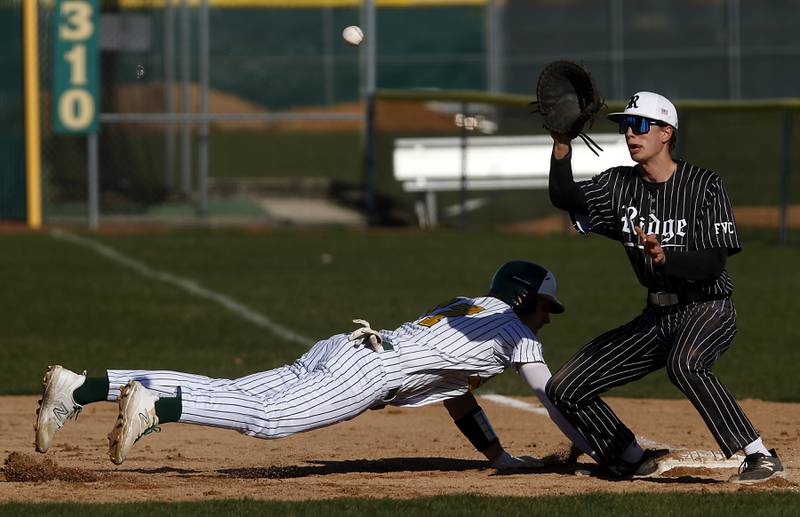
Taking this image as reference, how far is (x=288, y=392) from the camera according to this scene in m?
6.06

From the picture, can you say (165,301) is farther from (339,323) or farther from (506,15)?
(506,15)

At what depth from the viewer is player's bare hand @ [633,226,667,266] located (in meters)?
5.86

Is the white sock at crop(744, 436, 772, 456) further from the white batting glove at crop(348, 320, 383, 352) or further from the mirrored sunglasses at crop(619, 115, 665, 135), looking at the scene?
the white batting glove at crop(348, 320, 383, 352)

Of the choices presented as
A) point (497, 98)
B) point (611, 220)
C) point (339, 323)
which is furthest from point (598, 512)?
point (497, 98)

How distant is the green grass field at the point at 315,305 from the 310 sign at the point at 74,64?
1774mm

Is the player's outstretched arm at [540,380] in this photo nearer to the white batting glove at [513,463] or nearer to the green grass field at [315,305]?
the white batting glove at [513,463]

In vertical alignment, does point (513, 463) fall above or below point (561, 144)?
below

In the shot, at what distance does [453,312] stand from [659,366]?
3.10ft

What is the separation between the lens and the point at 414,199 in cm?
2041

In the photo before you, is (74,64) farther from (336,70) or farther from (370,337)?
(370,337)

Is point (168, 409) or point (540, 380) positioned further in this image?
point (540, 380)

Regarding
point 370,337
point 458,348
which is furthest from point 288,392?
point 458,348

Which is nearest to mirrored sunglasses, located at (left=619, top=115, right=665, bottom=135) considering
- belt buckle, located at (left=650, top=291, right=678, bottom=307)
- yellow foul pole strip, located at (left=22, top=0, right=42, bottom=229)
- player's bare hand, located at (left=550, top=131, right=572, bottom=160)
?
player's bare hand, located at (left=550, top=131, right=572, bottom=160)

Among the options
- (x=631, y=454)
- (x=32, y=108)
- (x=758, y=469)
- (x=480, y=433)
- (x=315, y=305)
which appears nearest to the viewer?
(x=758, y=469)
